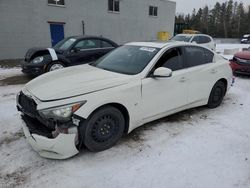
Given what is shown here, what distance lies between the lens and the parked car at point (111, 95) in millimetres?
2787

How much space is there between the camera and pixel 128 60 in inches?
153

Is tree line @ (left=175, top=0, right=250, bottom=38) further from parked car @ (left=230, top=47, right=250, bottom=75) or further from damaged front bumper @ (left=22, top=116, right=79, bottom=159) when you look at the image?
damaged front bumper @ (left=22, top=116, right=79, bottom=159)

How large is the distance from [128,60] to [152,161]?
5.79 ft

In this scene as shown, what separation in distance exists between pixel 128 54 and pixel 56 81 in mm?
1440

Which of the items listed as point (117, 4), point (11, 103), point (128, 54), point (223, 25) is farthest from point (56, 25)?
point (223, 25)

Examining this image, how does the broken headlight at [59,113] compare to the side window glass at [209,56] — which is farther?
the side window glass at [209,56]

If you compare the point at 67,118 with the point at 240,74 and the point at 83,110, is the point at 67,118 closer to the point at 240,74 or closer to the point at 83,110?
the point at 83,110

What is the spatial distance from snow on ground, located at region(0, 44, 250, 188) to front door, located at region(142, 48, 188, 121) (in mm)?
377

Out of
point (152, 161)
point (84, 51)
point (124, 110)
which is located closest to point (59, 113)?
point (124, 110)

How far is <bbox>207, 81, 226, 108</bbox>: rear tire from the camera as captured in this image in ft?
15.8

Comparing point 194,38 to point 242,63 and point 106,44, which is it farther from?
point 106,44

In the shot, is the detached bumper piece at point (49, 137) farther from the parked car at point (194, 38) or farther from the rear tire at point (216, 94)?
the parked car at point (194, 38)

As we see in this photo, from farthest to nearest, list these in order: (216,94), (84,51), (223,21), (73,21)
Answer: (223,21), (73,21), (84,51), (216,94)

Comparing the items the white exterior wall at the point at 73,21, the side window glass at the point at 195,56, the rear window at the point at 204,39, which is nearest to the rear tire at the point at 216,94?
the side window glass at the point at 195,56
